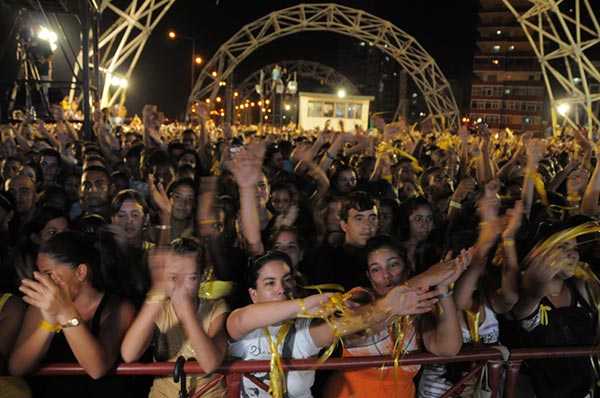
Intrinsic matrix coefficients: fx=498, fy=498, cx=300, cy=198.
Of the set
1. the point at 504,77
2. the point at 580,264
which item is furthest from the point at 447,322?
the point at 504,77

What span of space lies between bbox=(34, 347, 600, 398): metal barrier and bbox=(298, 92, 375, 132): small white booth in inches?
1152

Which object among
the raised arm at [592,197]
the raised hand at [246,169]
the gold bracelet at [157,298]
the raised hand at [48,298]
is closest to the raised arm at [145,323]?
the gold bracelet at [157,298]

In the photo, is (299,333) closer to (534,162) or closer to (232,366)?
(232,366)

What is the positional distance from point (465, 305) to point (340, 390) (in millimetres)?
972

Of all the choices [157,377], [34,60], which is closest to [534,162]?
[157,377]

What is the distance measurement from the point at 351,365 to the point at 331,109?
30583mm

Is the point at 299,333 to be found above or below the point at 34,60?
below

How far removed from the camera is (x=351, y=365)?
2.76m

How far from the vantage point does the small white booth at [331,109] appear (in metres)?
31.8

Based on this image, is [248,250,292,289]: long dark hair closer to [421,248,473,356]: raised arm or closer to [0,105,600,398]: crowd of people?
[0,105,600,398]: crowd of people

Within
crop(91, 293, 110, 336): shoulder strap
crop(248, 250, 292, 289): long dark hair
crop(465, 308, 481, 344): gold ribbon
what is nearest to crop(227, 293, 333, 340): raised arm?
crop(248, 250, 292, 289): long dark hair

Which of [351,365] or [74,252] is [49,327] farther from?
[351,365]

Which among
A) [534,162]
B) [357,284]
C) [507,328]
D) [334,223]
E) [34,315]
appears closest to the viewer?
[34,315]

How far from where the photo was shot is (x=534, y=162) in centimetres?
570
